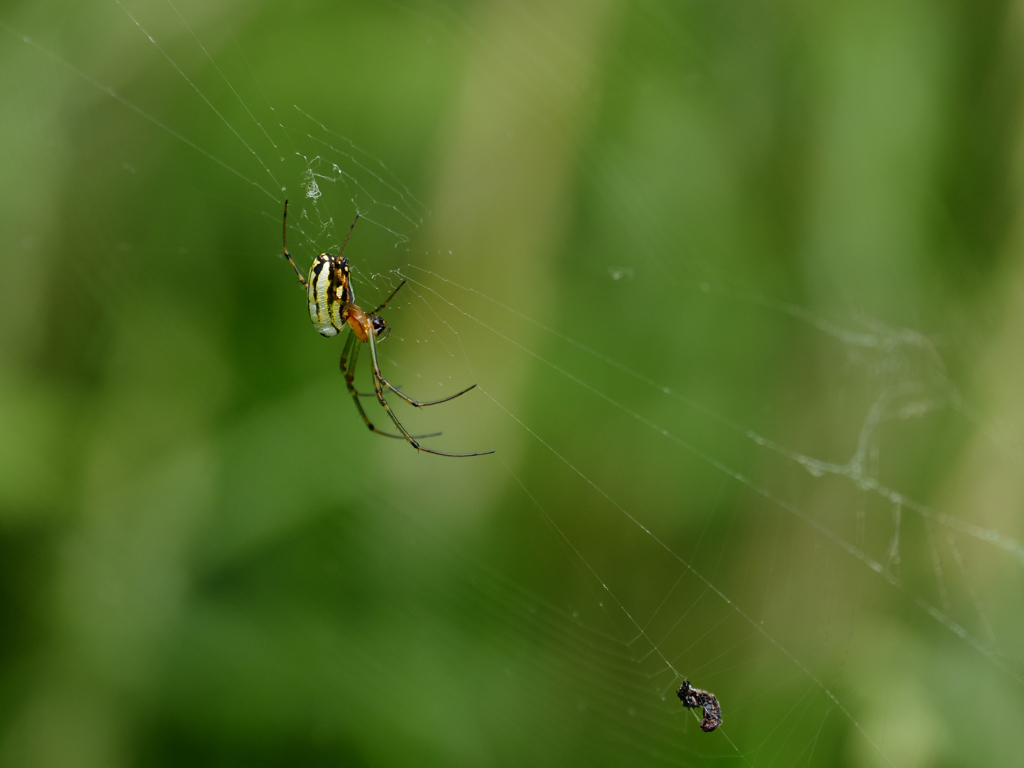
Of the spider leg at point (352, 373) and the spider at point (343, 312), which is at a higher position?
the spider at point (343, 312)

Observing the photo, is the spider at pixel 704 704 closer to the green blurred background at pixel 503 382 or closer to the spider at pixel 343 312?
the green blurred background at pixel 503 382

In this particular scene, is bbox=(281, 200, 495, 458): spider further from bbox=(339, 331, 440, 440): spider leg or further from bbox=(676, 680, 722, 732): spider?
bbox=(676, 680, 722, 732): spider

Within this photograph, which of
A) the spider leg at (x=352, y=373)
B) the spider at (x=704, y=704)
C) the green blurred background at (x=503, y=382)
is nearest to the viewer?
the spider at (x=704, y=704)

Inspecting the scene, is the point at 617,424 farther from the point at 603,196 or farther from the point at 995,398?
the point at 995,398

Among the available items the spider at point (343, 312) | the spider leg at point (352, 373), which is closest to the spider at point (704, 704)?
the spider at point (343, 312)

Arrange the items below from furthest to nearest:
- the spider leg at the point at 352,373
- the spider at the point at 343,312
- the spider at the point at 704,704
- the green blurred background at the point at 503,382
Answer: the spider leg at the point at 352,373, the green blurred background at the point at 503,382, the spider at the point at 343,312, the spider at the point at 704,704

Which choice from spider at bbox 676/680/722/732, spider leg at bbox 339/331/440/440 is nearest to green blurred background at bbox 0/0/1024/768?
spider leg at bbox 339/331/440/440

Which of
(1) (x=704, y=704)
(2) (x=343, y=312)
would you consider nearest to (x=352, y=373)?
(2) (x=343, y=312)
